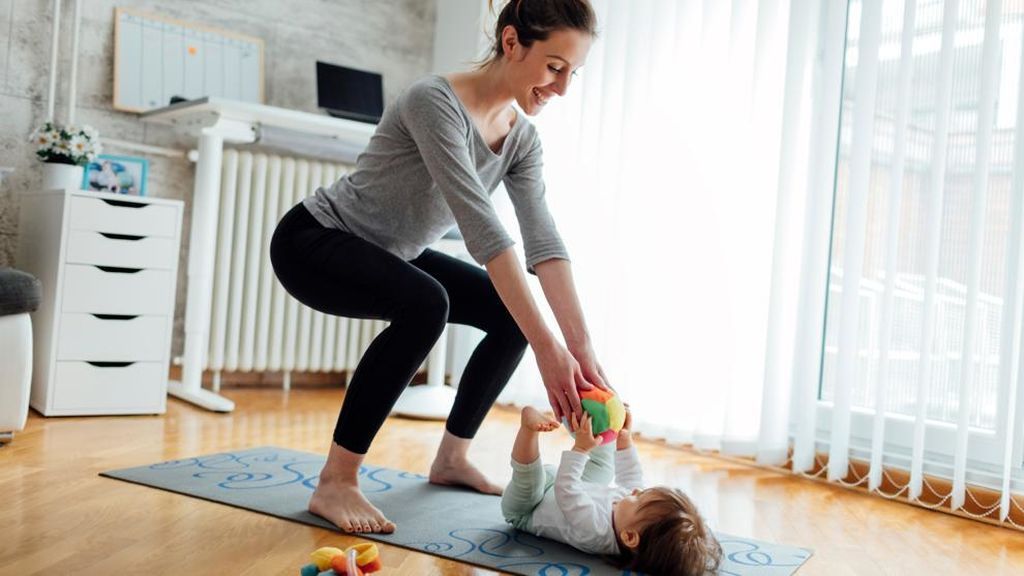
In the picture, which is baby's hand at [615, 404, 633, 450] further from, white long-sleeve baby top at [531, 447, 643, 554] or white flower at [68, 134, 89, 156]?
white flower at [68, 134, 89, 156]

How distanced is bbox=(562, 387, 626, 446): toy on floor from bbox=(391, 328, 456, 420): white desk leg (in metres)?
1.52

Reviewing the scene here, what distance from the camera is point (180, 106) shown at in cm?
295

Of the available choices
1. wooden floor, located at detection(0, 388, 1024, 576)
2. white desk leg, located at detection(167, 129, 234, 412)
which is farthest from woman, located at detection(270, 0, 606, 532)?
white desk leg, located at detection(167, 129, 234, 412)

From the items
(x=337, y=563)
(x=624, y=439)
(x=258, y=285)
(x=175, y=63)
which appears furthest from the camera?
(x=258, y=285)

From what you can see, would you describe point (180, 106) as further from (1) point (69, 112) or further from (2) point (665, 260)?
(2) point (665, 260)

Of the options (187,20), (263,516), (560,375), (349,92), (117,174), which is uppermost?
(187,20)

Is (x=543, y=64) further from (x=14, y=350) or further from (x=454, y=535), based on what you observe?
(x=14, y=350)

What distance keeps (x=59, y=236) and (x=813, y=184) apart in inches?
79.9

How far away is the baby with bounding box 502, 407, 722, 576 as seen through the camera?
5.06 ft

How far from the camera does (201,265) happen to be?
3088 mm

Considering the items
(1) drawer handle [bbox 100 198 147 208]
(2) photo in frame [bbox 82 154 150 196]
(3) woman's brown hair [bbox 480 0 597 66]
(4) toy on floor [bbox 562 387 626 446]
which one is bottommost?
(4) toy on floor [bbox 562 387 626 446]

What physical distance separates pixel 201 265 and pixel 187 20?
0.89 meters

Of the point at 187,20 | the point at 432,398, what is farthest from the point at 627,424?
the point at 187,20

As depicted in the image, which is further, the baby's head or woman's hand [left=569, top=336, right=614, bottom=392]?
woman's hand [left=569, top=336, right=614, bottom=392]
